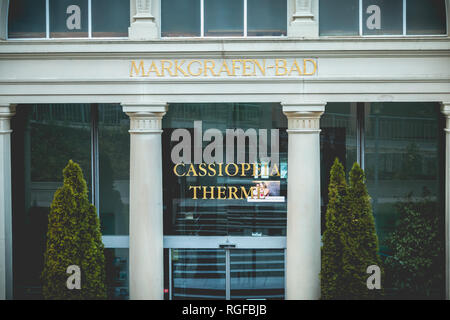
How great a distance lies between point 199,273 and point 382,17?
769 cm

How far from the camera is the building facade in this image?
44.0ft

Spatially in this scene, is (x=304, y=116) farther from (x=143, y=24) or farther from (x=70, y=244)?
(x=70, y=244)

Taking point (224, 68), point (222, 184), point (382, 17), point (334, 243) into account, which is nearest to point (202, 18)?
point (224, 68)

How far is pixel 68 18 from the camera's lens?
1405 centimetres

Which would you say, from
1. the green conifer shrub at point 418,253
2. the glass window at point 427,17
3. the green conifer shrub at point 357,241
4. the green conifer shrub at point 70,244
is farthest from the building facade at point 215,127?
the green conifer shrub at point 70,244

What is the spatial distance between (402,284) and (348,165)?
10.5ft

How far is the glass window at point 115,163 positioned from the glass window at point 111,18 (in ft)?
6.24

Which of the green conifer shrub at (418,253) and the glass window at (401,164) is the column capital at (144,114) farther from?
the green conifer shrub at (418,253)

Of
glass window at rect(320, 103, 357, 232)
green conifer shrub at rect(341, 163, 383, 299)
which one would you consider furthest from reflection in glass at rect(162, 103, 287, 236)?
green conifer shrub at rect(341, 163, 383, 299)

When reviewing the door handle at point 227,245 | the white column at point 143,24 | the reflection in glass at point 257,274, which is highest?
the white column at point 143,24

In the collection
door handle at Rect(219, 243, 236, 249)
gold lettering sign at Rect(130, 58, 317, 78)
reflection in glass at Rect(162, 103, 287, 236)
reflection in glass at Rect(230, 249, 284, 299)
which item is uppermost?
gold lettering sign at Rect(130, 58, 317, 78)

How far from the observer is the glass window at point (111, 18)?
45.7 feet

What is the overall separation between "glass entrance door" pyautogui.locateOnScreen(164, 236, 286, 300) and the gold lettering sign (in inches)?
164

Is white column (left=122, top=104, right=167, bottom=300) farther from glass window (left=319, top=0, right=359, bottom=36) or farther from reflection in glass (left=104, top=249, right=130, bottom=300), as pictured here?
glass window (left=319, top=0, right=359, bottom=36)
